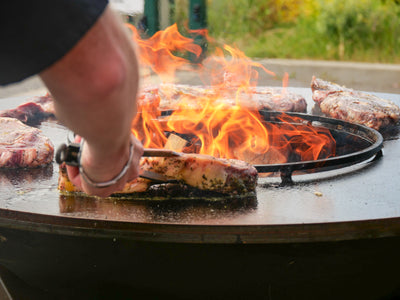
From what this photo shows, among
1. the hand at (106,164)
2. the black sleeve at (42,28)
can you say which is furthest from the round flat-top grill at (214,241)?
the black sleeve at (42,28)

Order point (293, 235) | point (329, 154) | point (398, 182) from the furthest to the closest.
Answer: point (329, 154) → point (398, 182) → point (293, 235)

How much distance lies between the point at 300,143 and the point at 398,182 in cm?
88

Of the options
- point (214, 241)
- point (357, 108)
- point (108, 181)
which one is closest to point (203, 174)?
point (214, 241)

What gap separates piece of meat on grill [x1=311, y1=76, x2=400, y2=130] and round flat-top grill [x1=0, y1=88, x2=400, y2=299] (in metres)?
0.83

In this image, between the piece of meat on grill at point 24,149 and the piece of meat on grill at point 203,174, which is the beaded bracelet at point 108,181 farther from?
the piece of meat on grill at point 24,149

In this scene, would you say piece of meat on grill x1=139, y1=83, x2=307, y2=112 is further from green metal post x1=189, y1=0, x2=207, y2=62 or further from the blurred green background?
the blurred green background

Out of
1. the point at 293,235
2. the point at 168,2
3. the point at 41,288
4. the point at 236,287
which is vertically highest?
the point at 168,2

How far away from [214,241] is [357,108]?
1691mm

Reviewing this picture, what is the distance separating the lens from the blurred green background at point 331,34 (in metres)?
11.0

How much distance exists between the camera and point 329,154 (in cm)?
291

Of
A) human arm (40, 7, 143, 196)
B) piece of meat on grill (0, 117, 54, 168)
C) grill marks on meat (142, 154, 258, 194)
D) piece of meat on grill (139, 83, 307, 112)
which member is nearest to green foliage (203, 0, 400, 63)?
piece of meat on grill (139, 83, 307, 112)

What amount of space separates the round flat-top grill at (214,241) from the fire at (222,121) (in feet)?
2.02

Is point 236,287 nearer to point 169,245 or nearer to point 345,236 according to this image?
point 169,245

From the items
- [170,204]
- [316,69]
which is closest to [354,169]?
[170,204]
